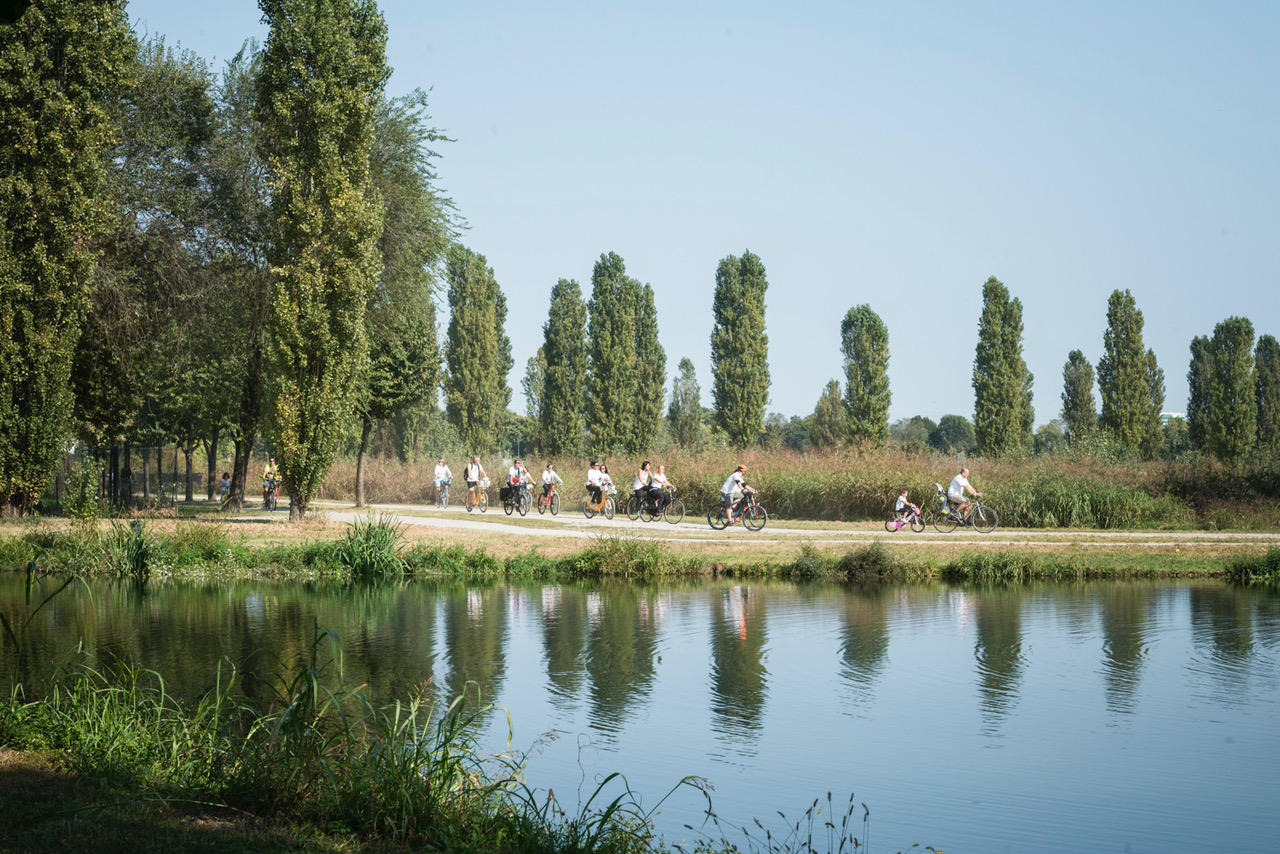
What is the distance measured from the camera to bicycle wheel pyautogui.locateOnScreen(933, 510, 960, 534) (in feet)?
88.1

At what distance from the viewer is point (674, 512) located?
30.5m

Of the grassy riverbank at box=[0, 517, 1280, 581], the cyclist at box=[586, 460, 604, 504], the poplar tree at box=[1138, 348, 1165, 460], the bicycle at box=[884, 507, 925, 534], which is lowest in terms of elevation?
the grassy riverbank at box=[0, 517, 1280, 581]

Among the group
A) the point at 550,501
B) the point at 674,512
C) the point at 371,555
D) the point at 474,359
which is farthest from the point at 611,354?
the point at 371,555

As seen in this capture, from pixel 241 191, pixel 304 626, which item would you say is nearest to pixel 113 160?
pixel 241 191

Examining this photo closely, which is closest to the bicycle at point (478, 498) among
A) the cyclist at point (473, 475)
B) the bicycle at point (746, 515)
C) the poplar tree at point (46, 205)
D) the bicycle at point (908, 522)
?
the cyclist at point (473, 475)

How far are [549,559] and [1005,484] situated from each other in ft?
49.9

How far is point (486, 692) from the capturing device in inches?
393

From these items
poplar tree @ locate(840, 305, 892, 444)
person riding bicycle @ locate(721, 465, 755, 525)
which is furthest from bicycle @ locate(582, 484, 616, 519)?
poplar tree @ locate(840, 305, 892, 444)

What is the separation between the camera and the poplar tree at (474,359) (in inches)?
2480

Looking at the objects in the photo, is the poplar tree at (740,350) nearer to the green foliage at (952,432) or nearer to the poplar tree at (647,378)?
the poplar tree at (647,378)

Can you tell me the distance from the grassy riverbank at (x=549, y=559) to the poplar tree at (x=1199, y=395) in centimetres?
4628

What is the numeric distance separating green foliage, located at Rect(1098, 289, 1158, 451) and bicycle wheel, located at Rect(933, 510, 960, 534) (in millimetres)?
33892

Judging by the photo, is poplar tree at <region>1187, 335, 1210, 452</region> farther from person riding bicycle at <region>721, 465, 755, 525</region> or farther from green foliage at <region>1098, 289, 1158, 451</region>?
person riding bicycle at <region>721, 465, 755, 525</region>

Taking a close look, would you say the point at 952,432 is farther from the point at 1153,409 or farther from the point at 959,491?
the point at 959,491
